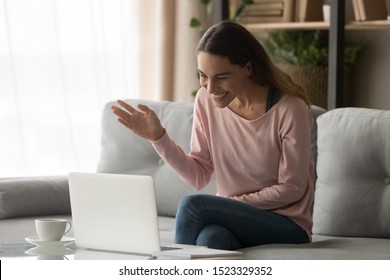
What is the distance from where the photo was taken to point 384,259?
7.63ft

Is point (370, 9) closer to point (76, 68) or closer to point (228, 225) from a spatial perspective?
point (76, 68)

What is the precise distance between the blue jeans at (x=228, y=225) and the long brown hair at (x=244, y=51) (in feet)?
1.22

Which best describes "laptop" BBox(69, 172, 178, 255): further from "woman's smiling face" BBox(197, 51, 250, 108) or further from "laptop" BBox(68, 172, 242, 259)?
"woman's smiling face" BBox(197, 51, 250, 108)

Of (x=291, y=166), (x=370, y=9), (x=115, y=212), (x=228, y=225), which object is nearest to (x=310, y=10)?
(x=370, y=9)

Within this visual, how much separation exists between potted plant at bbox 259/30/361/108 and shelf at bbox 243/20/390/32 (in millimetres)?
72

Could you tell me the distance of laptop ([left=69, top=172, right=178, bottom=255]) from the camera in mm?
2100

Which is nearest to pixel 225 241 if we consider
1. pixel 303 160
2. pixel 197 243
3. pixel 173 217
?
pixel 197 243

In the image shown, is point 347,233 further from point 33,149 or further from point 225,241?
point 33,149

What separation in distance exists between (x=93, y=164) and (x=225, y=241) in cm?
208

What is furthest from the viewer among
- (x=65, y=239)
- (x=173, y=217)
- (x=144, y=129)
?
(x=173, y=217)

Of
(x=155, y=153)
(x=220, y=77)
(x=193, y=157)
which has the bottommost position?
(x=155, y=153)

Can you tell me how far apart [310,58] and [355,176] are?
137cm

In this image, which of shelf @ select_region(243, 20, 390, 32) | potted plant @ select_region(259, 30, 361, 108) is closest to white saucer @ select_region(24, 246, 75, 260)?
shelf @ select_region(243, 20, 390, 32)

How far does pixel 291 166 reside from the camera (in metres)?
2.49
